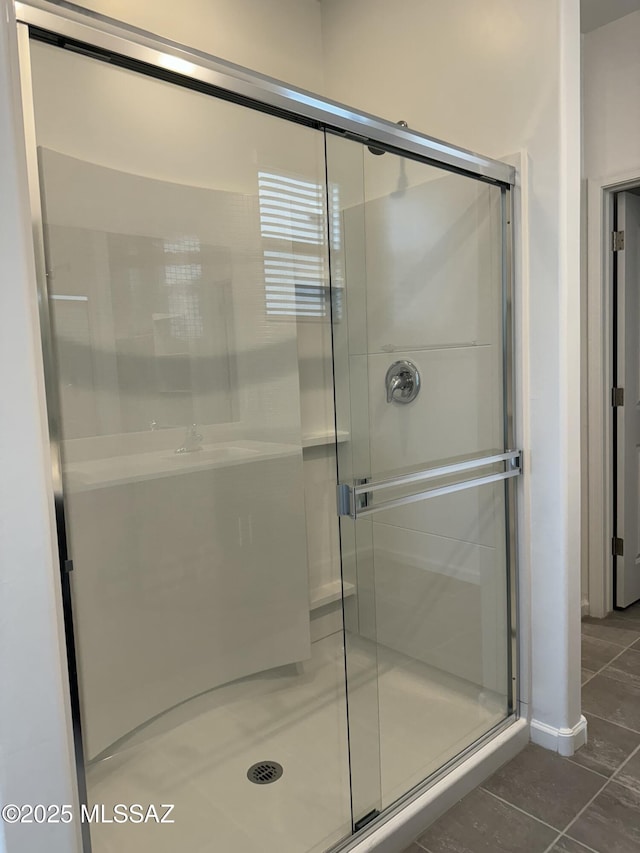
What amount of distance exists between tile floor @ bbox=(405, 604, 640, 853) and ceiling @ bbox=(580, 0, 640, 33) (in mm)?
2781

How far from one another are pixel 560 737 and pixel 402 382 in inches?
49.2

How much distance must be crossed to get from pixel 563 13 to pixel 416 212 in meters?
0.66

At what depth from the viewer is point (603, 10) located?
2531 mm

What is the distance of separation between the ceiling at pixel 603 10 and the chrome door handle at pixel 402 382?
1841 mm

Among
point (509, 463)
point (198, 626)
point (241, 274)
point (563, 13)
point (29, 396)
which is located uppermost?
point (563, 13)

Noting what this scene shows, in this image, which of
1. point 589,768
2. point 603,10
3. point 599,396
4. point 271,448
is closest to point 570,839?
point 589,768

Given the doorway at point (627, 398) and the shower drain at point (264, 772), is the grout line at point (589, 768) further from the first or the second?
the doorway at point (627, 398)

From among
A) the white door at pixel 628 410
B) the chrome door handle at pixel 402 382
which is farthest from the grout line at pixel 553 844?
the white door at pixel 628 410

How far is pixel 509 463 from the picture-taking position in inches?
75.9

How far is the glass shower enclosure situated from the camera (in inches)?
63.0

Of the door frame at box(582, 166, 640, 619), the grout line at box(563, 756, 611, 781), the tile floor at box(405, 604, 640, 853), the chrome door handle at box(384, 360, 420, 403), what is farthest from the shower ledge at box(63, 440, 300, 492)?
the door frame at box(582, 166, 640, 619)

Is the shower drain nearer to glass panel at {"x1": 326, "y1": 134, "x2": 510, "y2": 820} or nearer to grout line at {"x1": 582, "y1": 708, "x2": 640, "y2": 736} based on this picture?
glass panel at {"x1": 326, "y1": 134, "x2": 510, "y2": 820}

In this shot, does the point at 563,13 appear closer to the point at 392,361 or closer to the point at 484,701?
the point at 392,361

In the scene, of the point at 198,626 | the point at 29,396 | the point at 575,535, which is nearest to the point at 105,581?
the point at 198,626
